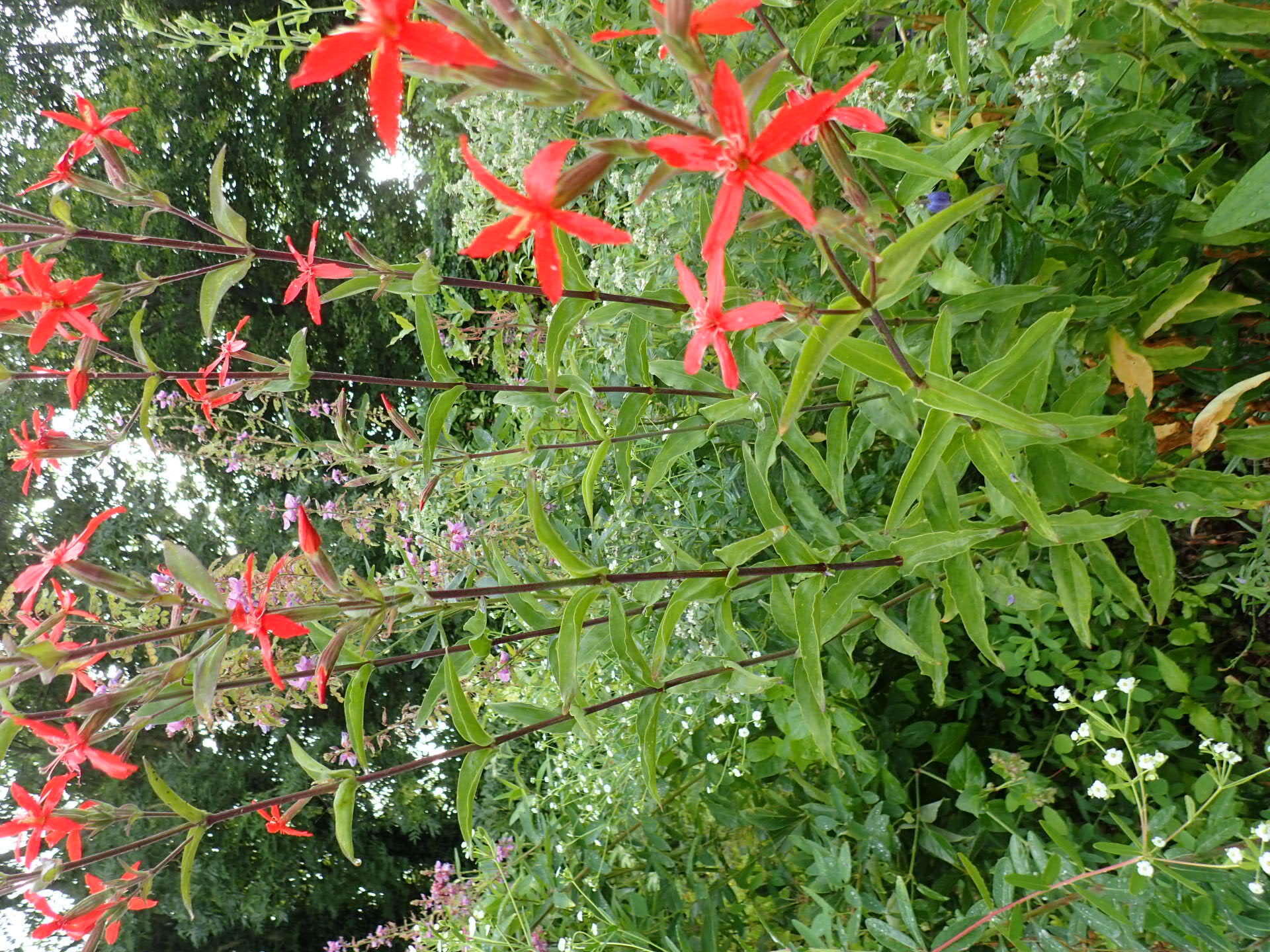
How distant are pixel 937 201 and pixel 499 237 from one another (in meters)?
1.28

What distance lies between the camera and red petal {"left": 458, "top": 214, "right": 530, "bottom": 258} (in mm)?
630

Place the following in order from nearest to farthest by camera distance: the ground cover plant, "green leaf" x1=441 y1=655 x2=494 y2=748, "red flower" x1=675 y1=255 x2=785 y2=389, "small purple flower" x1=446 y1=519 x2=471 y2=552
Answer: "red flower" x1=675 y1=255 x2=785 y2=389 → the ground cover plant → "green leaf" x1=441 y1=655 x2=494 y2=748 → "small purple flower" x1=446 y1=519 x2=471 y2=552

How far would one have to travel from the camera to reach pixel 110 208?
5340mm

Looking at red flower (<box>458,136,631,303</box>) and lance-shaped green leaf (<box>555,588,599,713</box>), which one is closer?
red flower (<box>458,136,631,303</box>)

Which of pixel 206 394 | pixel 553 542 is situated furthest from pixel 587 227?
pixel 206 394

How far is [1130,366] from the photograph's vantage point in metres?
1.46

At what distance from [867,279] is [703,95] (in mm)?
273

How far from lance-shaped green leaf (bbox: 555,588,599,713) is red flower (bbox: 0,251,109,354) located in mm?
718

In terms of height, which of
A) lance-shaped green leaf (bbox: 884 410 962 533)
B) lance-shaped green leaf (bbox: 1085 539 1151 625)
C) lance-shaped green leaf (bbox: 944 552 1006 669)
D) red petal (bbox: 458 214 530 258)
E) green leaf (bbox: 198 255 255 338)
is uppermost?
green leaf (bbox: 198 255 255 338)

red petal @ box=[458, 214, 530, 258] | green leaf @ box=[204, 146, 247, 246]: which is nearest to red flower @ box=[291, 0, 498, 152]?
red petal @ box=[458, 214, 530, 258]

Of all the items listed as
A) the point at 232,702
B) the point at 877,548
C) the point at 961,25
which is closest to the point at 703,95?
the point at 877,548

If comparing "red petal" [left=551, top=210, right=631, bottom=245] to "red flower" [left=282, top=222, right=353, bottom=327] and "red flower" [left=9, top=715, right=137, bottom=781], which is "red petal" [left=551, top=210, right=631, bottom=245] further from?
"red flower" [left=9, top=715, right=137, bottom=781]

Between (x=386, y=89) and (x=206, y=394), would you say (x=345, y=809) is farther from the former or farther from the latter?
(x=386, y=89)

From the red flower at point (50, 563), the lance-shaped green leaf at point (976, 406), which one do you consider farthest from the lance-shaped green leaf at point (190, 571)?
the lance-shaped green leaf at point (976, 406)
